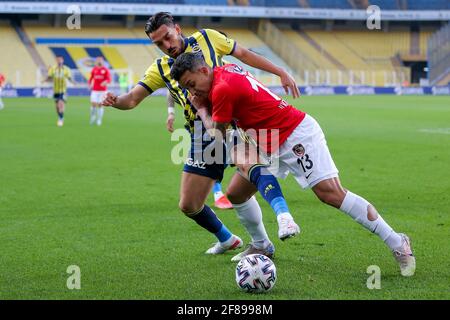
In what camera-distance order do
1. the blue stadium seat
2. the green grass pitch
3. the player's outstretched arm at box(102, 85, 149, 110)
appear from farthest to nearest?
1. the blue stadium seat
2. the player's outstretched arm at box(102, 85, 149, 110)
3. the green grass pitch

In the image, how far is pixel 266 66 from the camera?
23.0ft

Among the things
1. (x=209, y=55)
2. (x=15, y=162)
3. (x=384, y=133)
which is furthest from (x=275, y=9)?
(x=209, y=55)

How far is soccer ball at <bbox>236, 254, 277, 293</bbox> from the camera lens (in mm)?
5734

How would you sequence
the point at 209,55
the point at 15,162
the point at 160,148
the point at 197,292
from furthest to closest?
the point at 160,148, the point at 15,162, the point at 209,55, the point at 197,292

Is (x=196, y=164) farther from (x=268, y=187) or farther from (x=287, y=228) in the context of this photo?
(x=287, y=228)

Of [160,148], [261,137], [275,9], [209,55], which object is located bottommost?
[160,148]

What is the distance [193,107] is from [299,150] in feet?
3.93

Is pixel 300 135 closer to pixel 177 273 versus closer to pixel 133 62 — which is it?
pixel 177 273

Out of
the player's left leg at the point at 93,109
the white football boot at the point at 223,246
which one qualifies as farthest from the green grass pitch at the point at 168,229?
the player's left leg at the point at 93,109

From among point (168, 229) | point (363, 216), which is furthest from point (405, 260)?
point (168, 229)

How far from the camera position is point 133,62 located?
2167 inches

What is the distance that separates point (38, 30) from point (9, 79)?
755cm

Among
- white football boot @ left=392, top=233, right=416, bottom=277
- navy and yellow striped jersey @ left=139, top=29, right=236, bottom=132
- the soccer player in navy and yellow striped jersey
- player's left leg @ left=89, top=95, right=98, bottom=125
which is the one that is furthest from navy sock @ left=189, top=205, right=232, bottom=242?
player's left leg @ left=89, top=95, right=98, bottom=125

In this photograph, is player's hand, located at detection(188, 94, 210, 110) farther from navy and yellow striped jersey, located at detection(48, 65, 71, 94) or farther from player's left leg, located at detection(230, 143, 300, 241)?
A: navy and yellow striped jersey, located at detection(48, 65, 71, 94)
